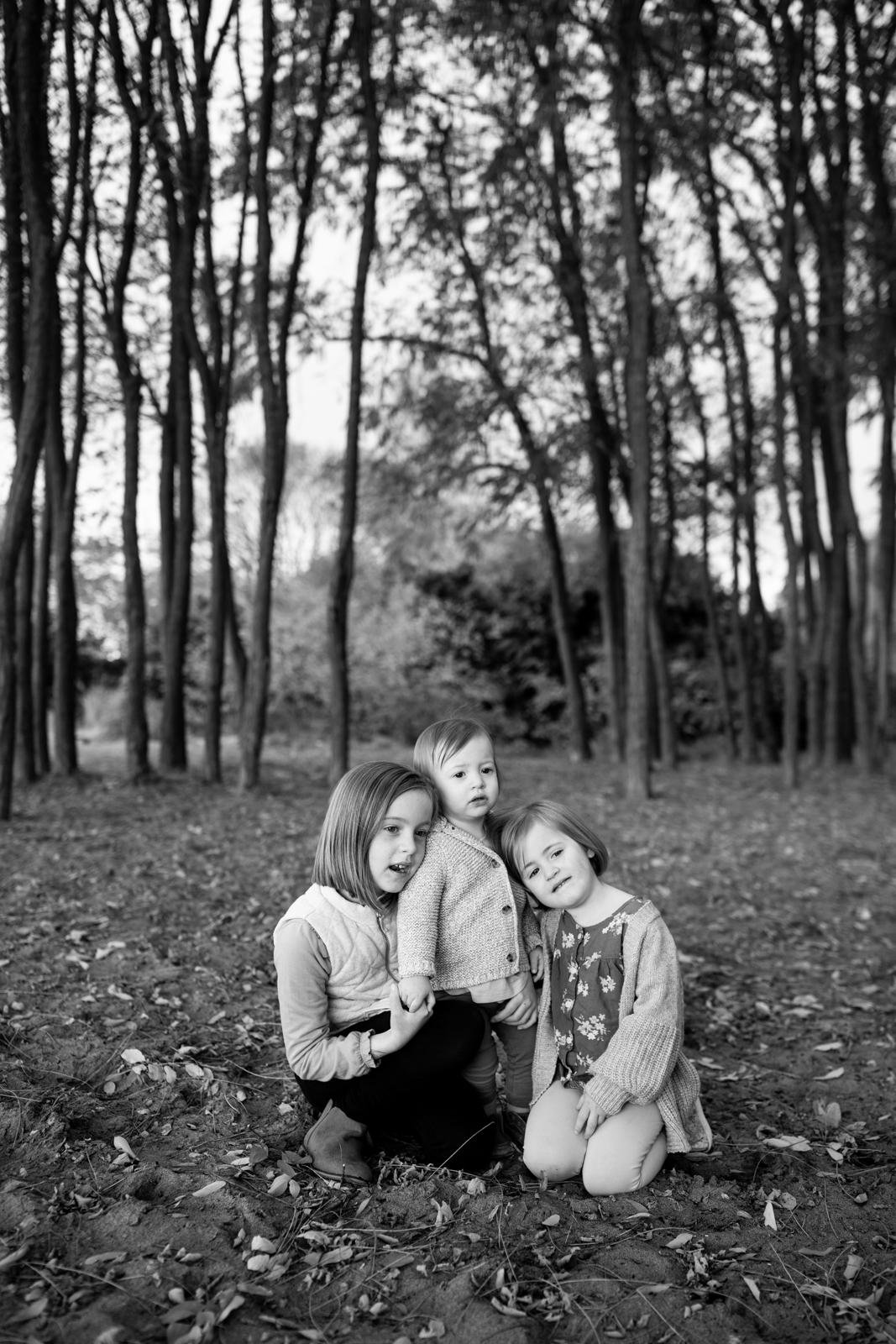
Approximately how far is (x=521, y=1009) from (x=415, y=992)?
0.46 meters

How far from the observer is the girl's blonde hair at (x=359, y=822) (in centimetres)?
289

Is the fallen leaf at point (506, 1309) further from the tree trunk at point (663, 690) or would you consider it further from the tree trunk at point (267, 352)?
the tree trunk at point (663, 690)

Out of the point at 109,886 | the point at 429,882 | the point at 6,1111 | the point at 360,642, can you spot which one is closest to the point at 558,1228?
the point at 429,882

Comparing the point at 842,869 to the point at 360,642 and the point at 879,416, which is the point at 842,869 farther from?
the point at 360,642

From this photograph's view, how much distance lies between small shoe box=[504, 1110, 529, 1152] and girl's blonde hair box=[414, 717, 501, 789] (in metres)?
1.07

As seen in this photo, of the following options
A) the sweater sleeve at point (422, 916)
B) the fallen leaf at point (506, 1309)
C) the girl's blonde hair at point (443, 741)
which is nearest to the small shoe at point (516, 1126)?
the sweater sleeve at point (422, 916)

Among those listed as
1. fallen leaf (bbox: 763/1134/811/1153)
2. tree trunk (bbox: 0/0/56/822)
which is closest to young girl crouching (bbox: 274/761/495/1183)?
fallen leaf (bbox: 763/1134/811/1153)

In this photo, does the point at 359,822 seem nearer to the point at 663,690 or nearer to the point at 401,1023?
the point at 401,1023

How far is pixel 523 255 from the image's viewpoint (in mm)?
12875

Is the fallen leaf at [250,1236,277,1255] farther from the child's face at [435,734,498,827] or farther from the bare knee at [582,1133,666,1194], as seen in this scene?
the child's face at [435,734,498,827]

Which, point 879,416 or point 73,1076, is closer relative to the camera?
point 73,1076

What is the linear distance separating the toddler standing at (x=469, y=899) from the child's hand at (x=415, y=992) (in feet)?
0.26

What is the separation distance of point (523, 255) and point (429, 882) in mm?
11549

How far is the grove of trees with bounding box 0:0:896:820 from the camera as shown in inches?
388
